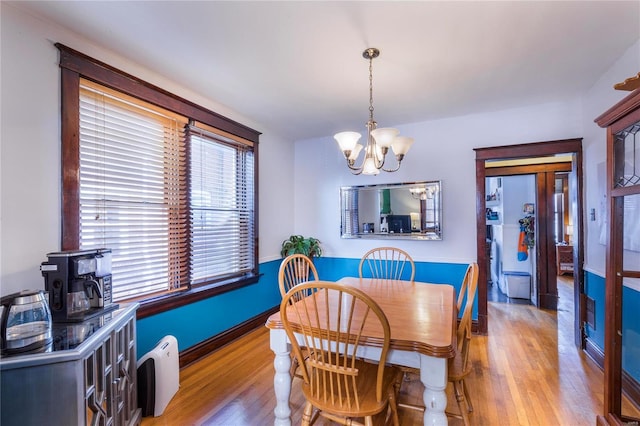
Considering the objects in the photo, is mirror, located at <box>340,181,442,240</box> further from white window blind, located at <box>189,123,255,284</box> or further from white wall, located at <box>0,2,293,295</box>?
white wall, located at <box>0,2,293,295</box>

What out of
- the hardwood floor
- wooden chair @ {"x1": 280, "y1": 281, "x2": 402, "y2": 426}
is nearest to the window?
the hardwood floor

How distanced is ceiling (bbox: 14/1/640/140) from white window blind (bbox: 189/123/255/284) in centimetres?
51

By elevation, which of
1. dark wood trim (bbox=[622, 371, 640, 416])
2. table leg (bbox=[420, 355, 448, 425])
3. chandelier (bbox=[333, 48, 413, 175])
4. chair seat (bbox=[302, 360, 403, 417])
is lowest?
dark wood trim (bbox=[622, 371, 640, 416])

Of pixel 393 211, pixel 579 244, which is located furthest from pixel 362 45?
pixel 579 244

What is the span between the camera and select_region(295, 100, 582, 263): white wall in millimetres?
3117

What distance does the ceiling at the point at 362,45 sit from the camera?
164 cm

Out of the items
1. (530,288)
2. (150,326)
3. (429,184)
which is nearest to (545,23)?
(429,184)

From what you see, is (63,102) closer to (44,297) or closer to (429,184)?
(44,297)

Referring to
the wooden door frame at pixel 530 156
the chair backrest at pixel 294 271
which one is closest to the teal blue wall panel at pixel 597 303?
the wooden door frame at pixel 530 156

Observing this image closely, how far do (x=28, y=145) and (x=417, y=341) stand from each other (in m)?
2.36

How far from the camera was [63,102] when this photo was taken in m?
1.82

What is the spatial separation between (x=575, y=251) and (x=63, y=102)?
4.52 metres

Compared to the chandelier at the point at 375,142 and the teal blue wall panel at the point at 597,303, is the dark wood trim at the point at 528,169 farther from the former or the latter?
the chandelier at the point at 375,142

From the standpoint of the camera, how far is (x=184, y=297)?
2.58 metres
